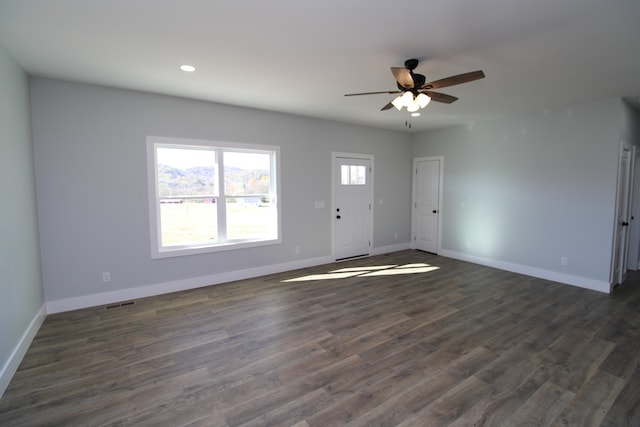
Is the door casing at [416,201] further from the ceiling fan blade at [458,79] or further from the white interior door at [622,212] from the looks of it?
the ceiling fan blade at [458,79]

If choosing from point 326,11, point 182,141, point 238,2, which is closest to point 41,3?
point 238,2

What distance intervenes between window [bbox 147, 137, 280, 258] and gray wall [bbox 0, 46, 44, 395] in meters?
1.18

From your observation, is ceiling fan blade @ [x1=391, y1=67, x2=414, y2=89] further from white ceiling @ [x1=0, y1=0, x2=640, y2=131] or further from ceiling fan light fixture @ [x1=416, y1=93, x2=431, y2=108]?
white ceiling @ [x1=0, y1=0, x2=640, y2=131]

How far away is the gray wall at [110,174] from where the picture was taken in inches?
135

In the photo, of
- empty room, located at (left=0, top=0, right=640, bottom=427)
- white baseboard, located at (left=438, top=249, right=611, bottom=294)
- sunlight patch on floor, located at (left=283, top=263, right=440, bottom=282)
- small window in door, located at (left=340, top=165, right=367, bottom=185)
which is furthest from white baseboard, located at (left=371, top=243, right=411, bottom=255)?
small window in door, located at (left=340, top=165, right=367, bottom=185)

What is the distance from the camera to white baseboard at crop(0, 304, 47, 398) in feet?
7.33

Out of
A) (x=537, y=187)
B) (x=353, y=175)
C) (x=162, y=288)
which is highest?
(x=353, y=175)

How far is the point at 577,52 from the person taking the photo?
2.65 metres

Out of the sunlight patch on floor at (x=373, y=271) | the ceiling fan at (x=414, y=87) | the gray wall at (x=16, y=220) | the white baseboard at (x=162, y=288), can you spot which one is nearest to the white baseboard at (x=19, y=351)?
the gray wall at (x=16, y=220)

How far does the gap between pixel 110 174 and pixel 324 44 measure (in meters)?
3.10

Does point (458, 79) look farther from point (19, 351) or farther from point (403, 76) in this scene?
point (19, 351)

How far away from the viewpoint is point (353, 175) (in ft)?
19.9

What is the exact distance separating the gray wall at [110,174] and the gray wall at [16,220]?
183mm

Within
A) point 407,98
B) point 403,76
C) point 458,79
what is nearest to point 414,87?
point 407,98
